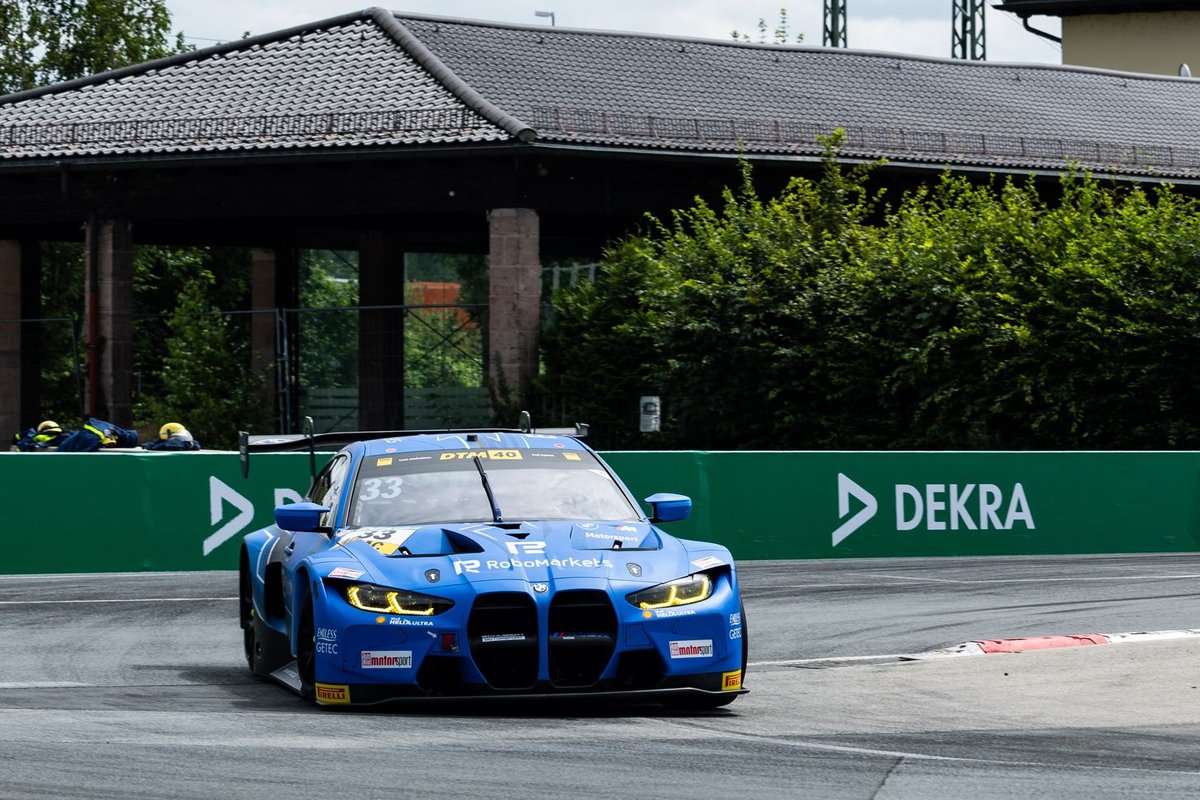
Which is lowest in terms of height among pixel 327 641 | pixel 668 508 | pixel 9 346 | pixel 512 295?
pixel 327 641

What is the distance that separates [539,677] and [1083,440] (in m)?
16.8

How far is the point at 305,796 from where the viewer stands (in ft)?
22.3

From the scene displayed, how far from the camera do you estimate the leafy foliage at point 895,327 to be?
79.4 ft

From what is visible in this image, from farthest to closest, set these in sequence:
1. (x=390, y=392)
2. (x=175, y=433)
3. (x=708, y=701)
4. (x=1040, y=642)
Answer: (x=390, y=392) < (x=175, y=433) < (x=1040, y=642) < (x=708, y=701)

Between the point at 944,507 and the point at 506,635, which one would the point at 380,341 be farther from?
the point at 506,635

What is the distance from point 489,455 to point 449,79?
2196 centimetres

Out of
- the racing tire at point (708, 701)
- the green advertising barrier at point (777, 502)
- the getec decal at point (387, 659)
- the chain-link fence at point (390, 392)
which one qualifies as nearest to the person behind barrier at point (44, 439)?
the chain-link fence at point (390, 392)

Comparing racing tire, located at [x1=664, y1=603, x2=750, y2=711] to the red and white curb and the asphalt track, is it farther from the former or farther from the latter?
the red and white curb

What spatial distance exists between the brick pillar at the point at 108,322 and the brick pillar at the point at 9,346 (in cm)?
557

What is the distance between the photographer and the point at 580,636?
29.1ft

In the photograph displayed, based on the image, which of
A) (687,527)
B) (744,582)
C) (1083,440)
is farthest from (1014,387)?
(744,582)

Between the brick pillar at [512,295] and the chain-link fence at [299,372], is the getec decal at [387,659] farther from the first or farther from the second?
the brick pillar at [512,295]

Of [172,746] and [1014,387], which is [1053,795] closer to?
[172,746]

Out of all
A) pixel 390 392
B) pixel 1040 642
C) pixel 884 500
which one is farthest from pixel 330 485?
pixel 390 392
